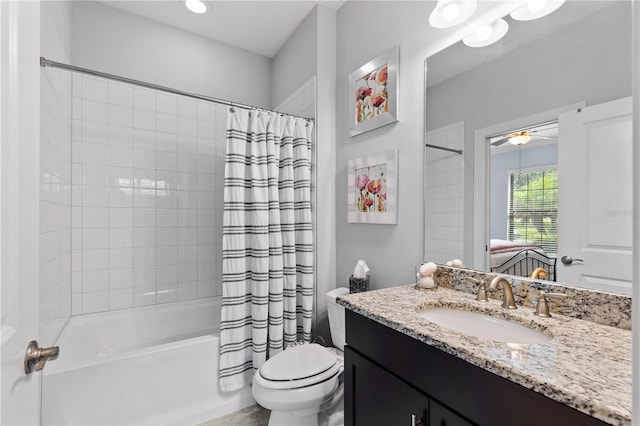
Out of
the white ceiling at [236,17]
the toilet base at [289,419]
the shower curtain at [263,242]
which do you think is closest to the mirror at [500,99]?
the shower curtain at [263,242]

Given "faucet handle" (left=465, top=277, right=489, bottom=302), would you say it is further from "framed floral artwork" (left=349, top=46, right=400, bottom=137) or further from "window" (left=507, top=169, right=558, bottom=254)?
"framed floral artwork" (left=349, top=46, right=400, bottom=137)

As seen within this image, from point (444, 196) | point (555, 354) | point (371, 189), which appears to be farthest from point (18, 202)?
point (371, 189)

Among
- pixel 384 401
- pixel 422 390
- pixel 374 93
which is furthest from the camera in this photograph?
pixel 374 93

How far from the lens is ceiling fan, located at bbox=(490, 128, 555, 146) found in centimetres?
107

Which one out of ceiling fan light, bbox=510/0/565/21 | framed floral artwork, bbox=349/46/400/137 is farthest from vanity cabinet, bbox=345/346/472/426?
ceiling fan light, bbox=510/0/565/21

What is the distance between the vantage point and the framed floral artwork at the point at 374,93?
163cm

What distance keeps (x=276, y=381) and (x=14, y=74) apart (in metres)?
1.39

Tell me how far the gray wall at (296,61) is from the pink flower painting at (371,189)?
2.95 feet

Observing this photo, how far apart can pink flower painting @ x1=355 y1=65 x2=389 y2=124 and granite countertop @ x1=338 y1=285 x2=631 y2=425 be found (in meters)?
1.15

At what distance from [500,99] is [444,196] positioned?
46 centimetres

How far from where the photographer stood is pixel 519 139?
1124 millimetres

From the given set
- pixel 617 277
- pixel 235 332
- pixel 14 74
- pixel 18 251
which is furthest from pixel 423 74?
pixel 235 332

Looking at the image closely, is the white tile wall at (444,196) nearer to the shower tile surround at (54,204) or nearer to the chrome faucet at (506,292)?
the chrome faucet at (506,292)

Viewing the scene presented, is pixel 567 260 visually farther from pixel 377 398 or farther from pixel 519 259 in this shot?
pixel 377 398
